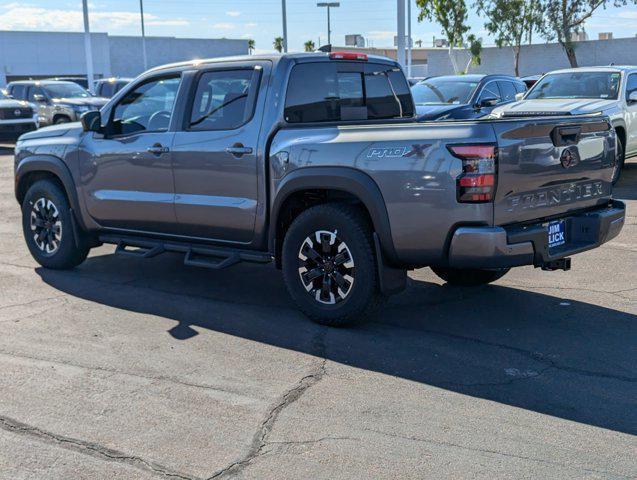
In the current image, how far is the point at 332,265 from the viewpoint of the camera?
577 centimetres

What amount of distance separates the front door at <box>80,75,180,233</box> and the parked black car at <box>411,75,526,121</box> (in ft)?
20.6

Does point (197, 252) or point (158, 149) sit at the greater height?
point (158, 149)

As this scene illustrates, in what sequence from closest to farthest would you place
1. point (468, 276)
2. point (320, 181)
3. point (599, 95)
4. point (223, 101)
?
point (320, 181) → point (223, 101) → point (468, 276) → point (599, 95)

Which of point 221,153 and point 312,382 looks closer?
point 312,382

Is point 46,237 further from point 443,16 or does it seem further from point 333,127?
point 443,16

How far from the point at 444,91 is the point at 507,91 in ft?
5.04

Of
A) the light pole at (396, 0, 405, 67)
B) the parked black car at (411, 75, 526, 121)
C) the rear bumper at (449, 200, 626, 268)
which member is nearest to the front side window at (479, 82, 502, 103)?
the parked black car at (411, 75, 526, 121)

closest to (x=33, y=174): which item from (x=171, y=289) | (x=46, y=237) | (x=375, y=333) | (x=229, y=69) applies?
(x=46, y=237)

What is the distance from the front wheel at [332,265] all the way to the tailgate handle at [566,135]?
1413mm

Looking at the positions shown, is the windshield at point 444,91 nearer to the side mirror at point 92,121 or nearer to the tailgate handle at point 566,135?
the side mirror at point 92,121

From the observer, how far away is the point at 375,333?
578cm

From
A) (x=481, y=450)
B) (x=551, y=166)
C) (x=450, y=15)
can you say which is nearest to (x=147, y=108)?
(x=551, y=166)

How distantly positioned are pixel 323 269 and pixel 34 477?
2667 millimetres

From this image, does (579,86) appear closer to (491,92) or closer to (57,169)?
(491,92)
